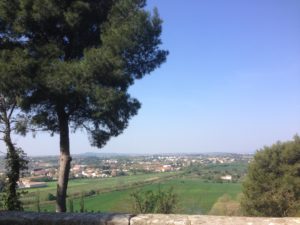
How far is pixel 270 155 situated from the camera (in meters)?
23.6

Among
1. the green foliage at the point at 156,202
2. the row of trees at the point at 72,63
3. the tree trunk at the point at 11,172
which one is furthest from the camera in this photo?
the green foliage at the point at 156,202

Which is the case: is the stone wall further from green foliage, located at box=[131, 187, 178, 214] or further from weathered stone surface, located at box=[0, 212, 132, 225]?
green foliage, located at box=[131, 187, 178, 214]

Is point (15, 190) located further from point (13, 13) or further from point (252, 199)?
point (252, 199)

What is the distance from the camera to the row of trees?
7.83 m

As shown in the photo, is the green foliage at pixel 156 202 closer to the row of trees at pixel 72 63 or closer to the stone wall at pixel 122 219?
the row of trees at pixel 72 63

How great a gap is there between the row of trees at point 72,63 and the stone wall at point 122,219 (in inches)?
137

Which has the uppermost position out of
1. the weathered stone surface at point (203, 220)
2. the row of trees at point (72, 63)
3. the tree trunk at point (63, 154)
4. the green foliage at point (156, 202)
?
the row of trees at point (72, 63)

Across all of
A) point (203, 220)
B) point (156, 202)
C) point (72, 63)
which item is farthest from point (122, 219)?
point (156, 202)

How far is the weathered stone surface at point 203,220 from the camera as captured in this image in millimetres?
4055

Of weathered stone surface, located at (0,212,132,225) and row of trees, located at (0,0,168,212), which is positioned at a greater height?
row of trees, located at (0,0,168,212)

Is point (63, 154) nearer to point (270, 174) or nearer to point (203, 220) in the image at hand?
point (203, 220)

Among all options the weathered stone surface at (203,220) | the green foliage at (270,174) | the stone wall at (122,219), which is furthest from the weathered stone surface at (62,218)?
the green foliage at (270,174)

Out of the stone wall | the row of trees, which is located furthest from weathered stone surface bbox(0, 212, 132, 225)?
the row of trees

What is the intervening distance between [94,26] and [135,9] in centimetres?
115
